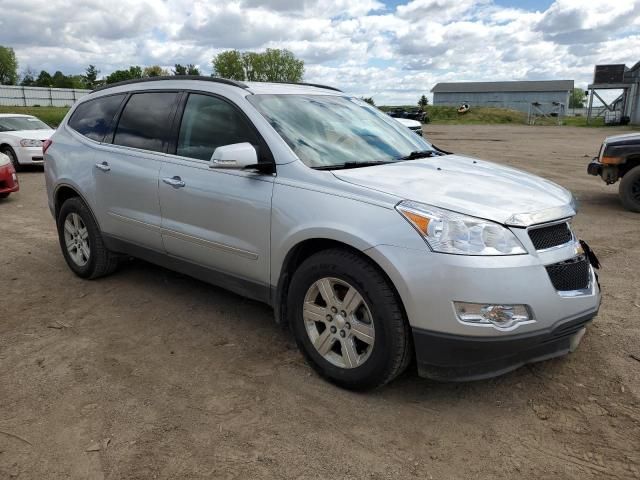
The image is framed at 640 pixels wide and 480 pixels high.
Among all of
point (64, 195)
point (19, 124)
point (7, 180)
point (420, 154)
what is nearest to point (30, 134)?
point (19, 124)

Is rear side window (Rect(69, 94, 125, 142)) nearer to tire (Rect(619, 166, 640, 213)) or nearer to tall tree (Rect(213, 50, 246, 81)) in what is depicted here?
tire (Rect(619, 166, 640, 213))

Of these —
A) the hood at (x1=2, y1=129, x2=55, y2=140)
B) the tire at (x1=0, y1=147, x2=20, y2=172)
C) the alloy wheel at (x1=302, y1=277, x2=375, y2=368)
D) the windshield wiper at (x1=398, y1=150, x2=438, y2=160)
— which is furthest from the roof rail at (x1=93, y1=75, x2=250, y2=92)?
the tire at (x1=0, y1=147, x2=20, y2=172)

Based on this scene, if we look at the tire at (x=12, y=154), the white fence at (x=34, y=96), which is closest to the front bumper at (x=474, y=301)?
the tire at (x=12, y=154)

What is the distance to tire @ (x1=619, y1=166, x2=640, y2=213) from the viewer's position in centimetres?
848

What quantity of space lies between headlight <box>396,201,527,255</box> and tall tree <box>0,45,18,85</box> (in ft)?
386

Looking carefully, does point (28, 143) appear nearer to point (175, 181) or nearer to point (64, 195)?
point (64, 195)

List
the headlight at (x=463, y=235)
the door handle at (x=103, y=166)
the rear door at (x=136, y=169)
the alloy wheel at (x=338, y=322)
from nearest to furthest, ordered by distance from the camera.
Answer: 1. the headlight at (x=463, y=235)
2. the alloy wheel at (x=338, y=322)
3. the rear door at (x=136, y=169)
4. the door handle at (x=103, y=166)

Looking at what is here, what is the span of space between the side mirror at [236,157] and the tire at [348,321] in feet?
2.35

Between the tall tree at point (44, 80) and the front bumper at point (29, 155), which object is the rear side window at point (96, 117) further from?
the tall tree at point (44, 80)

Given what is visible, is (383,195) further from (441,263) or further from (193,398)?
(193,398)

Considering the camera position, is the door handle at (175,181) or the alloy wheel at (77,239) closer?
the door handle at (175,181)

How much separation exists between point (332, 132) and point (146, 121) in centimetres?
166

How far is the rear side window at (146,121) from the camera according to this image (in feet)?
13.9

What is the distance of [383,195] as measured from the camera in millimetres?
2941
